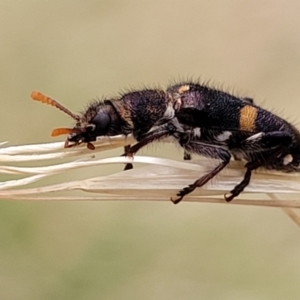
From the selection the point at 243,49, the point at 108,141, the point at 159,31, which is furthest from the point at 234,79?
the point at 108,141

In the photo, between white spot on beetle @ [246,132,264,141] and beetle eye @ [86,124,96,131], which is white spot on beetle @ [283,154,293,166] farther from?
beetle eye @ [86,124,96,131]

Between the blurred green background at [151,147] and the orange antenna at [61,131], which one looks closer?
the orange antenna at [61,131]

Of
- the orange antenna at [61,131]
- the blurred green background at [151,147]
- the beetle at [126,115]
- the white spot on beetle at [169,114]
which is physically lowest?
the blurred green background at [151,147]

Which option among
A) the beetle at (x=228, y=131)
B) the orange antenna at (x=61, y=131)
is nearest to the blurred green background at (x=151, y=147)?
the beetle at (x=228, y=131)

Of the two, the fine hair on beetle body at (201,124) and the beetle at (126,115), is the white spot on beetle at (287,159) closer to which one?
the fine hair on beetle body at (201,124)

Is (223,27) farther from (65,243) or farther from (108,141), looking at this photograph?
(108,141)
